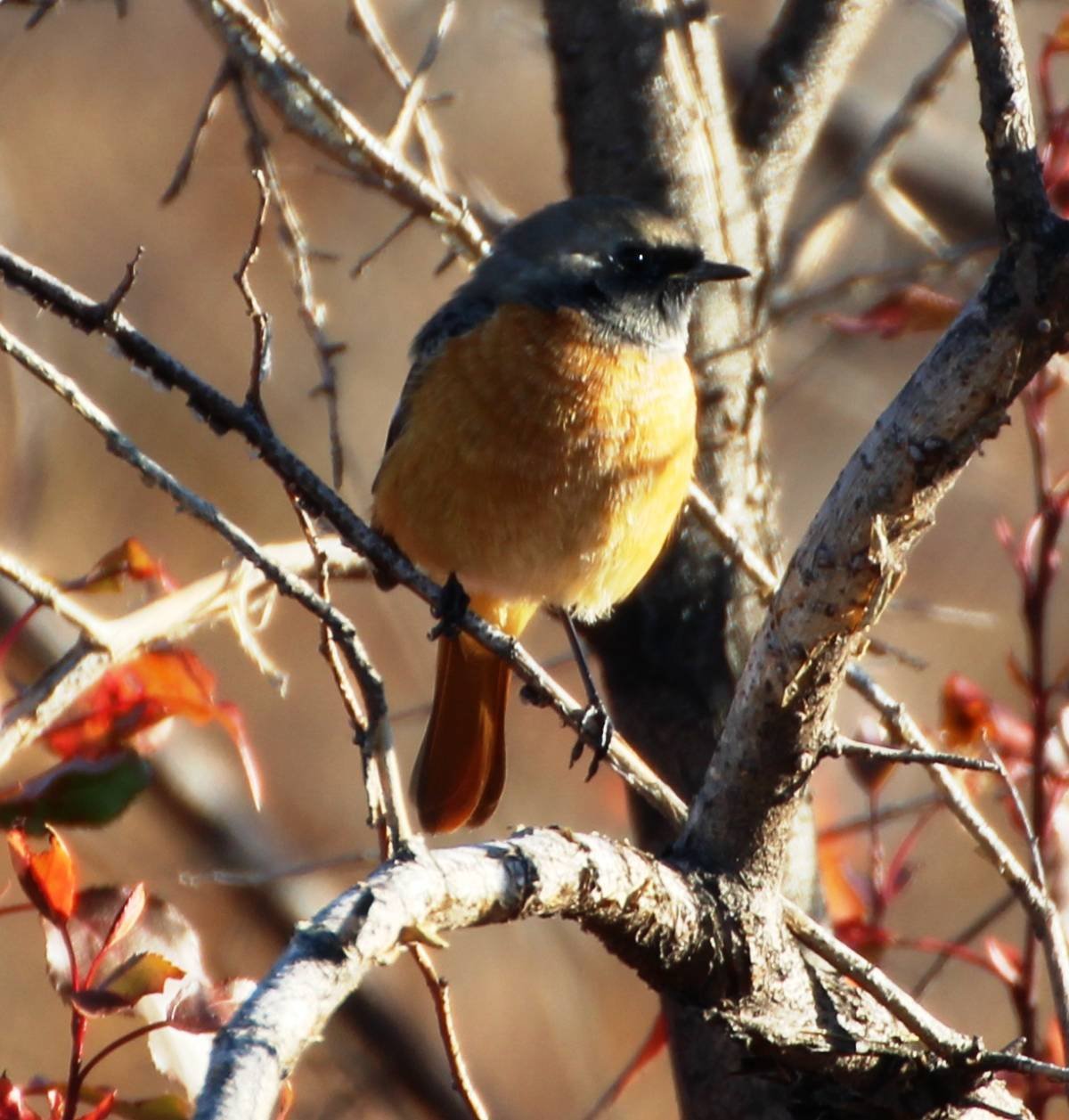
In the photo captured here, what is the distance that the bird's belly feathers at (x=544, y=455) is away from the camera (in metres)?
3.46

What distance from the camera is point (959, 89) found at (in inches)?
324

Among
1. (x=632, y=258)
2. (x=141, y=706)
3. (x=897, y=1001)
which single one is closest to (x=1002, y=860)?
(x=897, y=1001)

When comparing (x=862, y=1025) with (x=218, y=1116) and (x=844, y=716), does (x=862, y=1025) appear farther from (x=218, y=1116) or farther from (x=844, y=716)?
(x=844, y=716)

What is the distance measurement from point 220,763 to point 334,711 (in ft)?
8.44

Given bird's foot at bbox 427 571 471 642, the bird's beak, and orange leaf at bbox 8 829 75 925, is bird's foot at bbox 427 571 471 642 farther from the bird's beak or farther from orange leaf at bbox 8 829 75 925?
orange leaf at bbox 8 829 75 925

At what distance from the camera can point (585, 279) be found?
149 inches

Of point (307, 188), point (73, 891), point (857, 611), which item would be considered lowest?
point (73, 891)

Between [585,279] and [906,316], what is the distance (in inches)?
30.3

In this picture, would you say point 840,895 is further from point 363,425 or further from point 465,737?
point 363,425

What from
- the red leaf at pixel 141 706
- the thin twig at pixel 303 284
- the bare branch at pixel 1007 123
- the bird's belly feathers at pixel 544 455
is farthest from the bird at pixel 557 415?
the bare branch at pixel 1007 123

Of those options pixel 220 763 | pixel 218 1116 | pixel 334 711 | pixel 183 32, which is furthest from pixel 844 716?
pixel 218 1116

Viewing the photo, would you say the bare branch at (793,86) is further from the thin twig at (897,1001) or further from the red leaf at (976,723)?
the thin twig at (897,1001)

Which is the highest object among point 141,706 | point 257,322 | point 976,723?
point 976,723

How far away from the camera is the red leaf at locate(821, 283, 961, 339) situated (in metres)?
3.45
